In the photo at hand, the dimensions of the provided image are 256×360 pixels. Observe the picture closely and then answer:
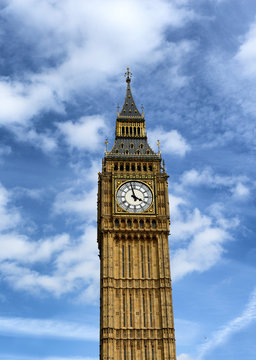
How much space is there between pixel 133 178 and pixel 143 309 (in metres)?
18.6

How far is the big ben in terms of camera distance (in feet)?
214

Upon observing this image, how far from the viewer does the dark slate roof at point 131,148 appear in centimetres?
7869

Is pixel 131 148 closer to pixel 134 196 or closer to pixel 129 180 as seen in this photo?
pixel 129 180

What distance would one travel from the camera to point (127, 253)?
233 ft

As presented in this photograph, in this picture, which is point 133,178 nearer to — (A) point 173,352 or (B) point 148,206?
(B) point 148,206

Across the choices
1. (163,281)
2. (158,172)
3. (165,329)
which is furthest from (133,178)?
(165,329)

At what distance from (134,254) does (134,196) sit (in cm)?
836

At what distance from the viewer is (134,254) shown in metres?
71.0

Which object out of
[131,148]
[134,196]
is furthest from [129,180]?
[131,148]

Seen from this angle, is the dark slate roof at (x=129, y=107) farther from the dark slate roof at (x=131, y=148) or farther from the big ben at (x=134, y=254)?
the dark slate roof at (x=131, y=148)

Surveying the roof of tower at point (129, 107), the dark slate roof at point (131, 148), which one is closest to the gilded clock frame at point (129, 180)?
the dark slate roof at point (131, 148)

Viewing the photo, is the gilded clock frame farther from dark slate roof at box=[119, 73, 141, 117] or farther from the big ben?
dark slate roof at box=[119, 73, 141, 117]

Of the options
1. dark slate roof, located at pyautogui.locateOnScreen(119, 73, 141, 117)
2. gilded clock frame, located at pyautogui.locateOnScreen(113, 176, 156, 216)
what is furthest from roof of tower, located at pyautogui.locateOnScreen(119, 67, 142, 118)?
gilded clock frame, located at pyautogui.locateOnScreen(113, 176, 156, 216)

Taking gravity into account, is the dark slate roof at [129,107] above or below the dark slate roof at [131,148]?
above
